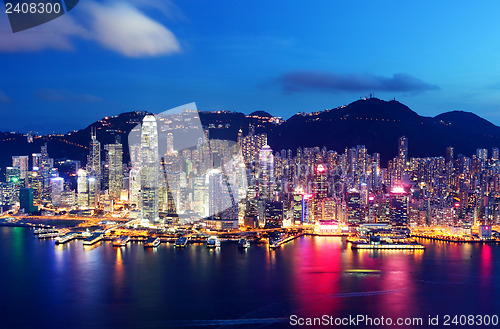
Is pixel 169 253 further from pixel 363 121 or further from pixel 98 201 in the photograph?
pixel 363 121

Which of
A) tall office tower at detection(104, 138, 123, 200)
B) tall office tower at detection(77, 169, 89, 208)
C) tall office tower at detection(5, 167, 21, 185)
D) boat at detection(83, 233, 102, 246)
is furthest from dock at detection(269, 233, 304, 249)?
tall office tower at detection(5, 167, 21, 185)

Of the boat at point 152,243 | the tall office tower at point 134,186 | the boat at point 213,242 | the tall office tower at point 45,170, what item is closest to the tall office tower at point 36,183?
the tall office tower at point 45,170

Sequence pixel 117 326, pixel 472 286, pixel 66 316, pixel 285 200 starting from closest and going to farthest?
pixel 117 326 < pixel 66 316 < pixel 472 286 < pixel 285 200

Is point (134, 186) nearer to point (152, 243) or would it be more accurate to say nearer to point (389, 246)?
point (152, 243)

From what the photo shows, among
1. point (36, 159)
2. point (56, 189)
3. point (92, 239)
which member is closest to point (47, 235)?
point (92, 239)

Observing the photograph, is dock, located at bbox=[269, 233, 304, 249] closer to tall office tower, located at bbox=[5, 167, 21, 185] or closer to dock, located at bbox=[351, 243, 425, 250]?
dock, located at bbox=[351, 243, 425, 250]

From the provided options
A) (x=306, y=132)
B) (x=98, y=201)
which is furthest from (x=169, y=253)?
(x=306, y=132)

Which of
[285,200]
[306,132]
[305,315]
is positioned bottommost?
[305,315]
